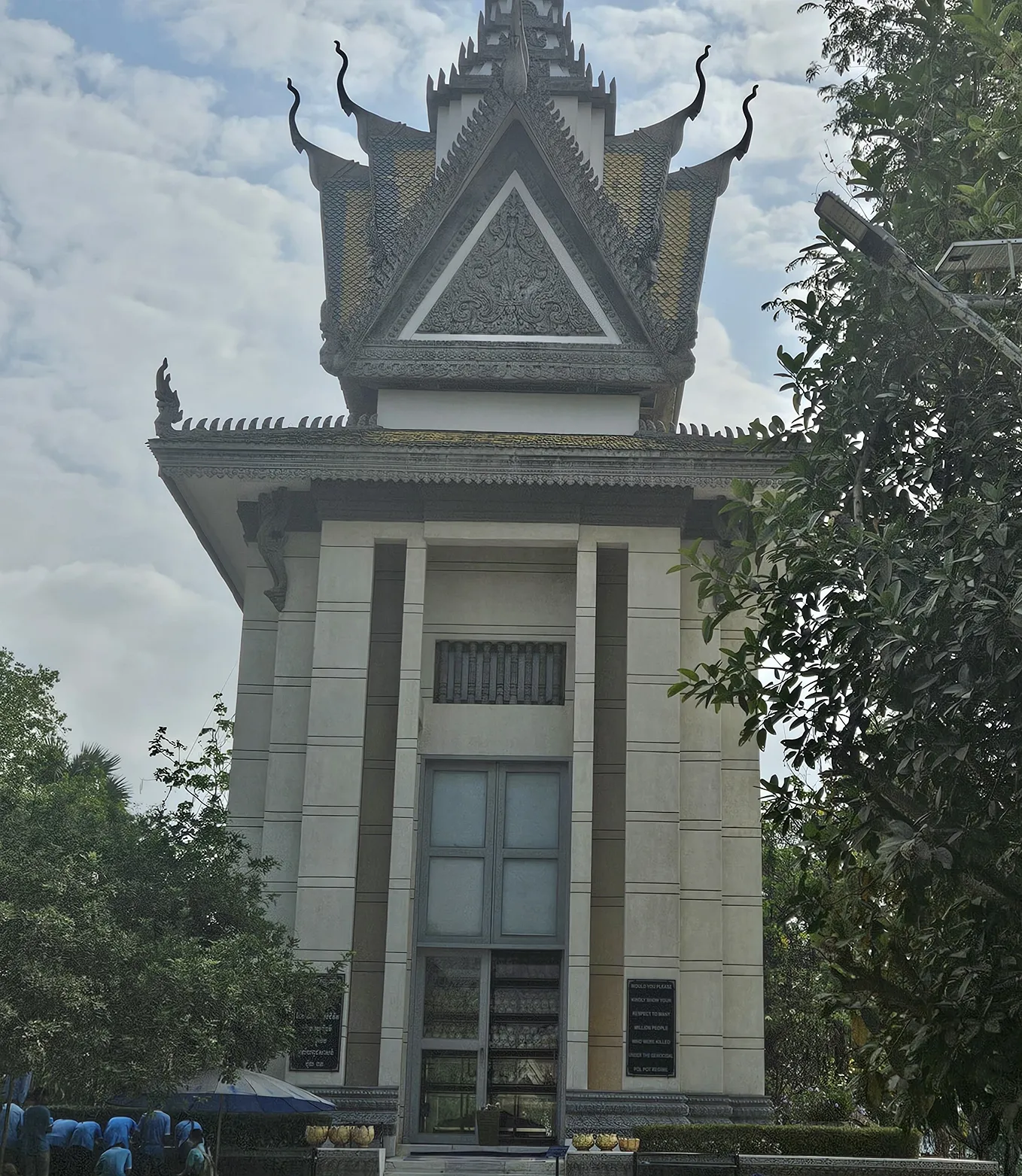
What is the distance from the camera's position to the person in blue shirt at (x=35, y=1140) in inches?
631

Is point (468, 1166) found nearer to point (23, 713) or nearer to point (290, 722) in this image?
point (290, 722)

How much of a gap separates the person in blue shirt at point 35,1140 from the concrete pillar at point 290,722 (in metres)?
4.24

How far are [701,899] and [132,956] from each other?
26.4 feet

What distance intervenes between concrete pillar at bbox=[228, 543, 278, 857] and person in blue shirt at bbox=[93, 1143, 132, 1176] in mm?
5216

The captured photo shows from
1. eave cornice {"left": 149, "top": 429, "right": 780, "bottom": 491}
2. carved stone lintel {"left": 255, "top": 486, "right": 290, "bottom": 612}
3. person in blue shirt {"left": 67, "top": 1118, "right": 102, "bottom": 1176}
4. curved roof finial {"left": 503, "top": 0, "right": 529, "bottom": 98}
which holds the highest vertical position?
curved roof finial {"left": 503, "top": 0, "right": 529, "bottom": 98}

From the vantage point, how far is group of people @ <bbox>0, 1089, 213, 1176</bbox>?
15844 millimetres

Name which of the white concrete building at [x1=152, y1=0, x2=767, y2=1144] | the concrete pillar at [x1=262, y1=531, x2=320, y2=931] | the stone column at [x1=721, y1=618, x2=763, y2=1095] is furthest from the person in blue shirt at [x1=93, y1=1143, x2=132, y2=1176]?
the stone column at [x1=721, y1=618, x2=763, y2=1095]

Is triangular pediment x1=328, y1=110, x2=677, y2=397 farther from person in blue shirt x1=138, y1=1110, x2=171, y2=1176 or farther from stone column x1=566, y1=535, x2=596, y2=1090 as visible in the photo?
person in blue shirt x1=138, y1=1110, x2=171, y2=1176

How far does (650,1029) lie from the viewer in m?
18.8

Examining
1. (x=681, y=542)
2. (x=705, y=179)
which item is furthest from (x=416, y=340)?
(x=705, y=179)

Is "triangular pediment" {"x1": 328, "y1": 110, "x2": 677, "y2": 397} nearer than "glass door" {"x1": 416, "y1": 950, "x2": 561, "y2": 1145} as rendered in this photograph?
No

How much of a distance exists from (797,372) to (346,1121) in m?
11.1

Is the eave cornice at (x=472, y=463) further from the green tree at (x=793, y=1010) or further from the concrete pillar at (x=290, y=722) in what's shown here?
the green tree at (x=793, y=1010)

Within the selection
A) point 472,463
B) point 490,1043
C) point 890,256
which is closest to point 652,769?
point 490,1043
